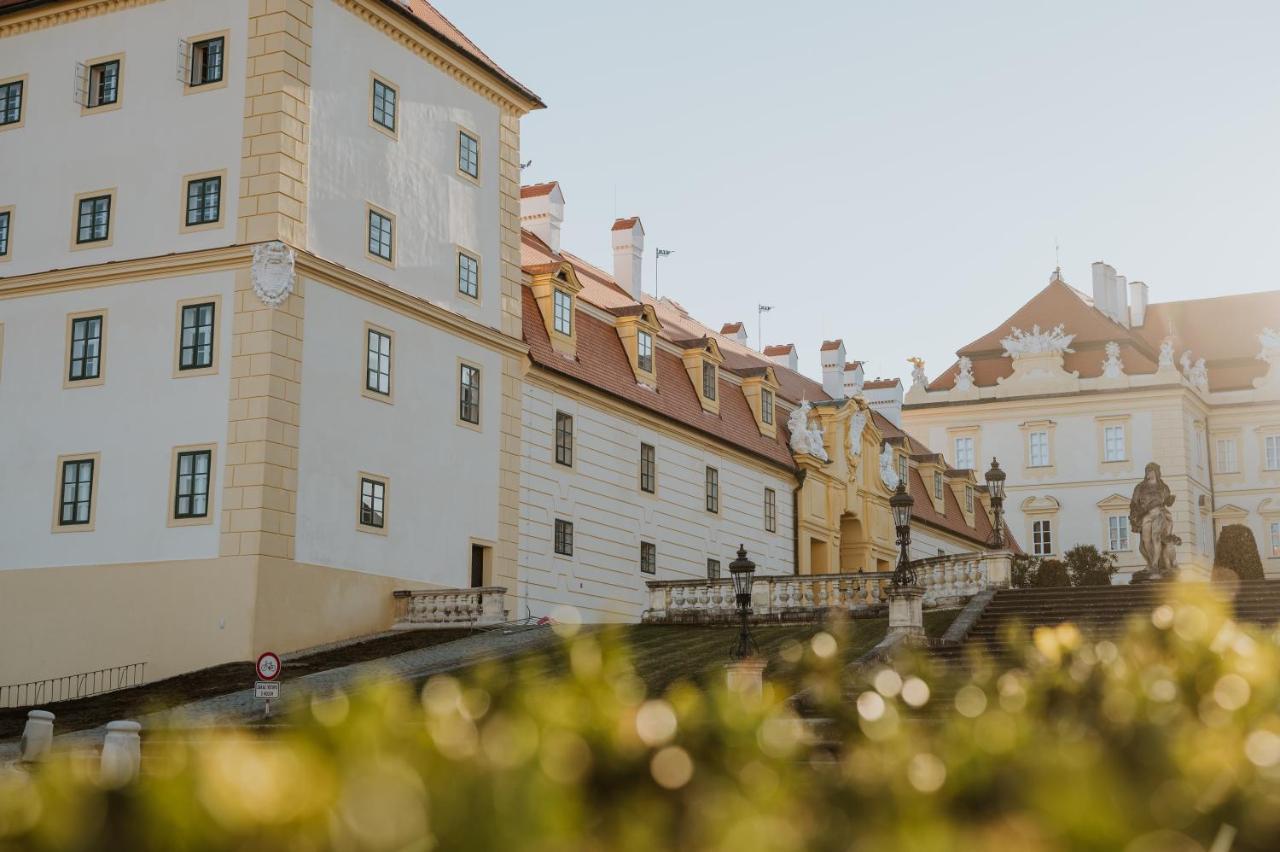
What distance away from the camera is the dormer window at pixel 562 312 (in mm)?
37281

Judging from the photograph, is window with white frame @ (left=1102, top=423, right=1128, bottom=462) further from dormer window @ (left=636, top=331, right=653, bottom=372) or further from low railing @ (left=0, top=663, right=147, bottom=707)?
low railing @ (left=0, top=663, right=147, bottom=707)

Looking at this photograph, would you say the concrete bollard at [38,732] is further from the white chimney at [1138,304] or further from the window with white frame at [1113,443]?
the white chimney at [1138,304]

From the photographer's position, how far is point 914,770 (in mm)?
4922

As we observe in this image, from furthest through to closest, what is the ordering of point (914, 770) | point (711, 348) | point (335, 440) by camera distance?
point (711, 348) → point (335, 440) → point (914, 770)

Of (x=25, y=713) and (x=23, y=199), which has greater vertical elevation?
(x=23, y=199)

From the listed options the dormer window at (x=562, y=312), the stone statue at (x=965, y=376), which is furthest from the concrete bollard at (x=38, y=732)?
the stone statue at (x=965, y=376)

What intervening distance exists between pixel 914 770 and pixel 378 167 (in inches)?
1112

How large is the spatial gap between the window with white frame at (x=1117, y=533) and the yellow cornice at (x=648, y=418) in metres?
24.2

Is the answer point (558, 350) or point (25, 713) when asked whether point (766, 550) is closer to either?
point (558, 350)

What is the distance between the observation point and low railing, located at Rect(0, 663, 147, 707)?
92.4 ft

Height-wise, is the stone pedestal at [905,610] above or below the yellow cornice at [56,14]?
below

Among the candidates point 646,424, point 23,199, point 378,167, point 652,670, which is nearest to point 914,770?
point 652,670

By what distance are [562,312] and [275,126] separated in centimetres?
1011

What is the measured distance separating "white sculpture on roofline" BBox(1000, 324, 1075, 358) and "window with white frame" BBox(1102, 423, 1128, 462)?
4.11 m
